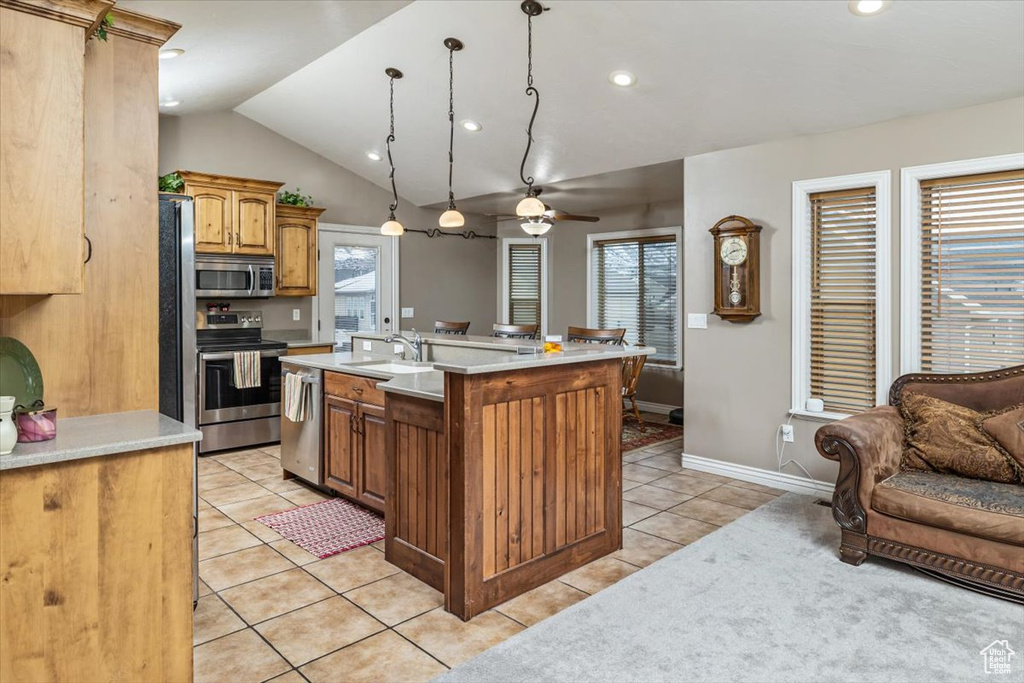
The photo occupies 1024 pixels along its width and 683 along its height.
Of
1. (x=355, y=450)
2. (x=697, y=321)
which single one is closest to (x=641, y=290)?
(x=697, y=321)

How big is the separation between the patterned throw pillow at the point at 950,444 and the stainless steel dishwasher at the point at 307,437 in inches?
138

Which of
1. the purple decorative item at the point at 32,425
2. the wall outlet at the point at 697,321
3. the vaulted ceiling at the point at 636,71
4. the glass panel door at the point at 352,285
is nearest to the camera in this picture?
the purple decorative item at the point at 32,425

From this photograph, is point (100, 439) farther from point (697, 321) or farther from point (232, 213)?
point (232, 213)

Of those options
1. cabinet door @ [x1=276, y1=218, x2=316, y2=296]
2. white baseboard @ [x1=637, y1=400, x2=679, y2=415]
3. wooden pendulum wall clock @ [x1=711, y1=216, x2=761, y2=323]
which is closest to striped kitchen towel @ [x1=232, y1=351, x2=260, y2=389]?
cabinet door @ [x1=276, y1=218, x2=316, y2=296]

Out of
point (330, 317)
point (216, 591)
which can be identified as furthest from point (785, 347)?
point (330, 317)

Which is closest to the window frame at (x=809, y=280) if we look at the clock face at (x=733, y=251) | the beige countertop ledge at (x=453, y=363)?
the clock face at (x=733, y=251)

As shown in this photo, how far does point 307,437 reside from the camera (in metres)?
4.30

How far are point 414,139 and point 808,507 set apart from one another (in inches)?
177

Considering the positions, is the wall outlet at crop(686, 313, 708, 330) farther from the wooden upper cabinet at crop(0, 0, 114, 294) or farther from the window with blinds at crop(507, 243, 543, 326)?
the wooden upper cabinet at crop(0, 0, 114, 294)

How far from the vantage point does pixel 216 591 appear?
9.34ft

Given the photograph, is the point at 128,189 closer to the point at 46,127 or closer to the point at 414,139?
the point at 46,127

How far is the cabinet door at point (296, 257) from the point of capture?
612cm

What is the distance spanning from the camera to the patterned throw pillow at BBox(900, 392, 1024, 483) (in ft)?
9.87

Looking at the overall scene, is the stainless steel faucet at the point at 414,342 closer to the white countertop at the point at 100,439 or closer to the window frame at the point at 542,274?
the white countertop at the point at 100,439
